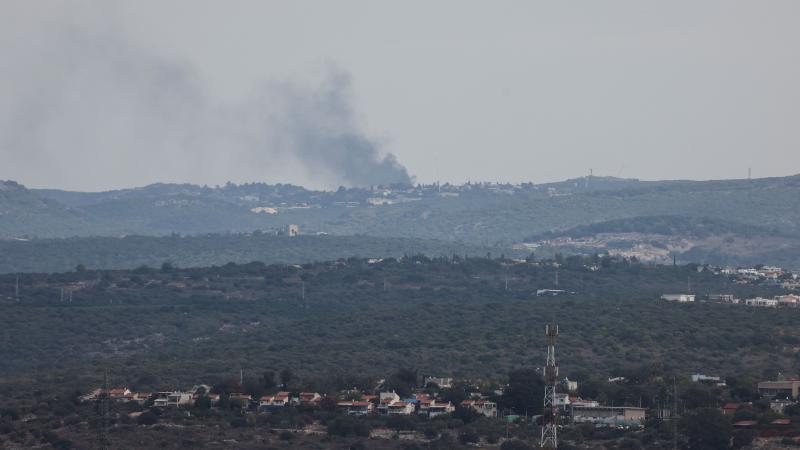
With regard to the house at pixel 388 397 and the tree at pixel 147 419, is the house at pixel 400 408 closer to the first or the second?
the house at pixel 388 397

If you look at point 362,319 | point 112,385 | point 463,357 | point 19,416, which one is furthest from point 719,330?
point 19,416

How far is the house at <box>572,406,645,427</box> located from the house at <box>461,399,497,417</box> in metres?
3.00

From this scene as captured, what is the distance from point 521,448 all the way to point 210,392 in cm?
2292

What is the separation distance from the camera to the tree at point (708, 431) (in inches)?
2891

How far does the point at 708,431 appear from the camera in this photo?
73750 millimetres

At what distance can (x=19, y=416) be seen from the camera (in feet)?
282

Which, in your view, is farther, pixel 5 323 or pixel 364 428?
pixel 5 323

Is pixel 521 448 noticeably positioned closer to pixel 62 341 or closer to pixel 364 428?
pixel 364 428

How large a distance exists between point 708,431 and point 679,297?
66913 mm

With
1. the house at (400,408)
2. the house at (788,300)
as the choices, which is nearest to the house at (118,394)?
the house at (400,408)

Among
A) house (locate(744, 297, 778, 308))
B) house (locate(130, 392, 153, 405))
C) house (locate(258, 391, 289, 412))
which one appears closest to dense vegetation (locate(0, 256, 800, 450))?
house (locate(258, 391, 289, 412))

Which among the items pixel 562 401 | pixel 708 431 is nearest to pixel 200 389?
pixel 562 401

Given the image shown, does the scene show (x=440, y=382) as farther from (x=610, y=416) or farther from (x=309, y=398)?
(x=610, y=416)

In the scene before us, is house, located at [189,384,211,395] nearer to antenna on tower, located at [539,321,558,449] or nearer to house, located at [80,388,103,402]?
house, located at [80,388,103,402]
